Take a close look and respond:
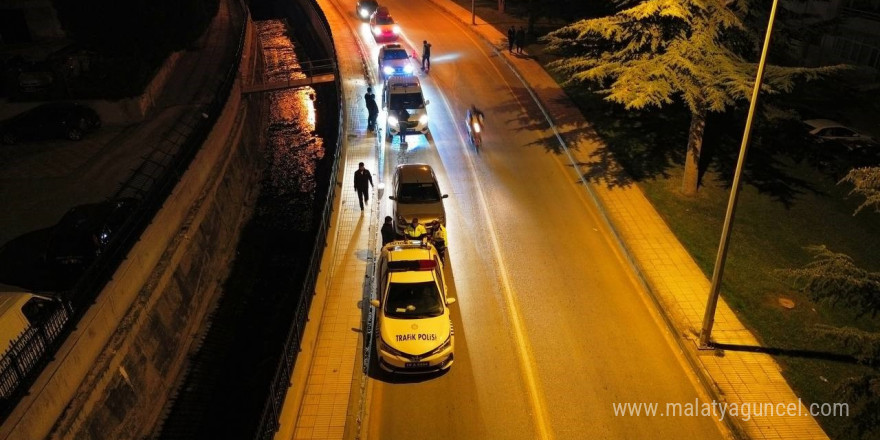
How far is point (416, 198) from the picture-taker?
1653 cm

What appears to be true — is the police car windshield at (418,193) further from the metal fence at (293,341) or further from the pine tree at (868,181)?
the pine tree at (868,181)

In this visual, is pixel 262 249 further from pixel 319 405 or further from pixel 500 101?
pixel 500 101

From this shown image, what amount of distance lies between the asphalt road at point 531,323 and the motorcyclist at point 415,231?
1485 mm

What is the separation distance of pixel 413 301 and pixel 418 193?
5.06 metres

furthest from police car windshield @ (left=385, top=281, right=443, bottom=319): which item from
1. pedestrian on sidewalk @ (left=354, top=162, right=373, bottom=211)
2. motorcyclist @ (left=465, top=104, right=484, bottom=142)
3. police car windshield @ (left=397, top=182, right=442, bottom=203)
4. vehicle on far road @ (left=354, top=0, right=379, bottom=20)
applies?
vehicle on far road @ (left=354, top=0, right=379, bottom=20)

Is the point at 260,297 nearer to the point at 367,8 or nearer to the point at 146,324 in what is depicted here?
the point at 146,324

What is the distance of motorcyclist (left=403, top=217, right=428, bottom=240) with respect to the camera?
15.0m

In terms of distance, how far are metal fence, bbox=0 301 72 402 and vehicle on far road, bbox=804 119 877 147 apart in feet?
86.1

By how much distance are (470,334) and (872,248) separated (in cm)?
1268

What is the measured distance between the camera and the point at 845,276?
8805 millimetres

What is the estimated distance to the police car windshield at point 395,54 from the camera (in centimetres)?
2919

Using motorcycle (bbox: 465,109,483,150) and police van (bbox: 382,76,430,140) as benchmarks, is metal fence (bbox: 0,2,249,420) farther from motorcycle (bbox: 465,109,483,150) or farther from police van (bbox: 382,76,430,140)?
motorcycle (bbox: 465,109,483,150)

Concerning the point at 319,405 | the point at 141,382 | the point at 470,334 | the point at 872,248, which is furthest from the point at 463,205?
the point at 872,248

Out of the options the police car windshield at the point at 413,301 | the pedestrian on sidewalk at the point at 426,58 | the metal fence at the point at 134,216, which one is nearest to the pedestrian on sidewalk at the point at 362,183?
the metal fence at the point at 134,216
